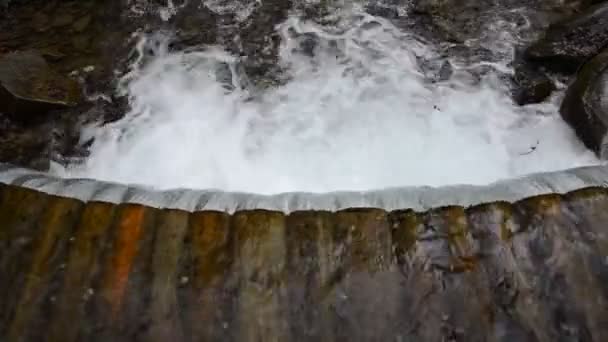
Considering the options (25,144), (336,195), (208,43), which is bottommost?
(25,144)

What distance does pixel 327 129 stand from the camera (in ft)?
16.1

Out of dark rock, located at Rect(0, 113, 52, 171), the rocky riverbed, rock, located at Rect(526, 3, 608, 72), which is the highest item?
rock, located at Rect(526, 3, 608, 72)

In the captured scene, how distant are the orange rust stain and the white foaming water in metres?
1.36

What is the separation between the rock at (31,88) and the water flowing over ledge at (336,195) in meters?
1.56

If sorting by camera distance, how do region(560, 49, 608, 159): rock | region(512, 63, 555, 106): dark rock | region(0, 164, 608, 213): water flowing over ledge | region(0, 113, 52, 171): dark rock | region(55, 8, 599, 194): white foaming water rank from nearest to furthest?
region(0, 164, 608, 213): water flowing over ledge → region(560, 49, 608, 159): rock → region(55, 8, 599, 194): white foaming water → region(0, 113, 52, 171): dark rock → region(512, 63, 555, 106): dark rock

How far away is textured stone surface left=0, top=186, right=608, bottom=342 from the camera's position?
2.87 metres

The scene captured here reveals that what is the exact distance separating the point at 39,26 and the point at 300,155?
276cm

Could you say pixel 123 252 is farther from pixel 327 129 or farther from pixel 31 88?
pixel 31 88

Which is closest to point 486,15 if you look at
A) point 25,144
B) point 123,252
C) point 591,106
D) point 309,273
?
point 591,106

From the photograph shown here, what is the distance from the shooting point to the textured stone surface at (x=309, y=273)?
2.87 m

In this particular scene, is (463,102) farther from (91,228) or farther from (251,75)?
(91,228)

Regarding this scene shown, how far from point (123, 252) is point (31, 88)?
2.49 metres

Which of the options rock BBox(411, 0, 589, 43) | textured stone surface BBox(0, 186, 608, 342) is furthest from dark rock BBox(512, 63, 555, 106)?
textured stone surface BBox(0, 186, 608, 342)

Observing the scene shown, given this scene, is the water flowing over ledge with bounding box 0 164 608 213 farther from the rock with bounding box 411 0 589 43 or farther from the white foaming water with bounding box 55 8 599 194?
the rock with bounding box 411 0 589 43
